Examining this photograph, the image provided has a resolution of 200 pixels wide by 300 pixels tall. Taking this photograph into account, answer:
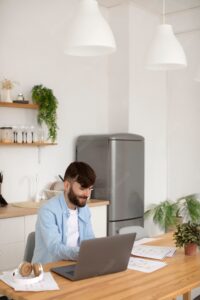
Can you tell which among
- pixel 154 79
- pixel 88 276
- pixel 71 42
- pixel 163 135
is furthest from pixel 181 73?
pixel 88 276

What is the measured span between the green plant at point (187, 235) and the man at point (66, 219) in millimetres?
650

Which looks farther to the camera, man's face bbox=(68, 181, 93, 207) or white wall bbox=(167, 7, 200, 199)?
white wall bbox=(167, 7, 200, 199)

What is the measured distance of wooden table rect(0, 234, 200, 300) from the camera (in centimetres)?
217

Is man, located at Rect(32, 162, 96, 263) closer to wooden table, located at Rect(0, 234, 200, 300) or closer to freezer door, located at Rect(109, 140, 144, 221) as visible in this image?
wooden table, located at Rect(0, 234, 200, 300)

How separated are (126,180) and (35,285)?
3.12 metres

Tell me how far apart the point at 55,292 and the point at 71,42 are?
1.33 metres

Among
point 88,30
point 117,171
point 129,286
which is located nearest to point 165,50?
point 88,30

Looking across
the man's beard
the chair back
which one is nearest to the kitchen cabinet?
the chair back

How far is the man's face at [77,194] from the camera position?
305 cm

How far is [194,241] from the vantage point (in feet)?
9.68

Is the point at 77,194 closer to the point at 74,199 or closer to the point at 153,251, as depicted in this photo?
the point at 74,199

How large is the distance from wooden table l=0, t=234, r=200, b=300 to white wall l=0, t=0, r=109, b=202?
2.38 meters

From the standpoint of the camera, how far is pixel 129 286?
232 cm

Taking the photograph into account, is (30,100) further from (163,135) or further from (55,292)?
(55,292)
